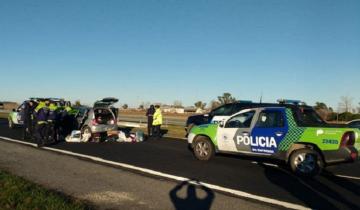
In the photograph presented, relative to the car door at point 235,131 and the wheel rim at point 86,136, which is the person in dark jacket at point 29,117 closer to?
the wheel rim at point 86,136

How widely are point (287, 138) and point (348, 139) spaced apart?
55.8 inches

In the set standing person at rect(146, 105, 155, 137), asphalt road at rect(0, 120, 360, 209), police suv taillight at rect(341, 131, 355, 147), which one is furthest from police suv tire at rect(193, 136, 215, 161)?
standing person at rect(146, 105, 155, 137)

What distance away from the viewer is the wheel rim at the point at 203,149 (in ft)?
38.0

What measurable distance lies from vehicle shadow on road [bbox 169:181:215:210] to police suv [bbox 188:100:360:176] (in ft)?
9.85

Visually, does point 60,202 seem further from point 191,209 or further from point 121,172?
point 121,172

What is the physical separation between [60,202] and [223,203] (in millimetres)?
2671

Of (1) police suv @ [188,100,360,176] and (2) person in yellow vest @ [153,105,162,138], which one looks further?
(2) person in yellow vest @ [153,105,162,138]

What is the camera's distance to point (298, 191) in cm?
757

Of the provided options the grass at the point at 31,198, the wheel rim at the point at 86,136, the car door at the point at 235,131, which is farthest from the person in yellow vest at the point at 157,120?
the grass at the point at 31,198

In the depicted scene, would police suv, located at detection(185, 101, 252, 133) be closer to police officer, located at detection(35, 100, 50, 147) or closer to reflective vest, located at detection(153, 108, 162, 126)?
reflective vest, located at detection(153, 108, 162, 126)

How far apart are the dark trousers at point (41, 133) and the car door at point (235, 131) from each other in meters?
7.06

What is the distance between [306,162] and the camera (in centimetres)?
934

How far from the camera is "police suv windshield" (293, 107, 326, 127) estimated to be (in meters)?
9.72

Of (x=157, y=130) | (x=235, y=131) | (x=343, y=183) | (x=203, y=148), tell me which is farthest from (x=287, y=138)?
(x=157, y=130)
